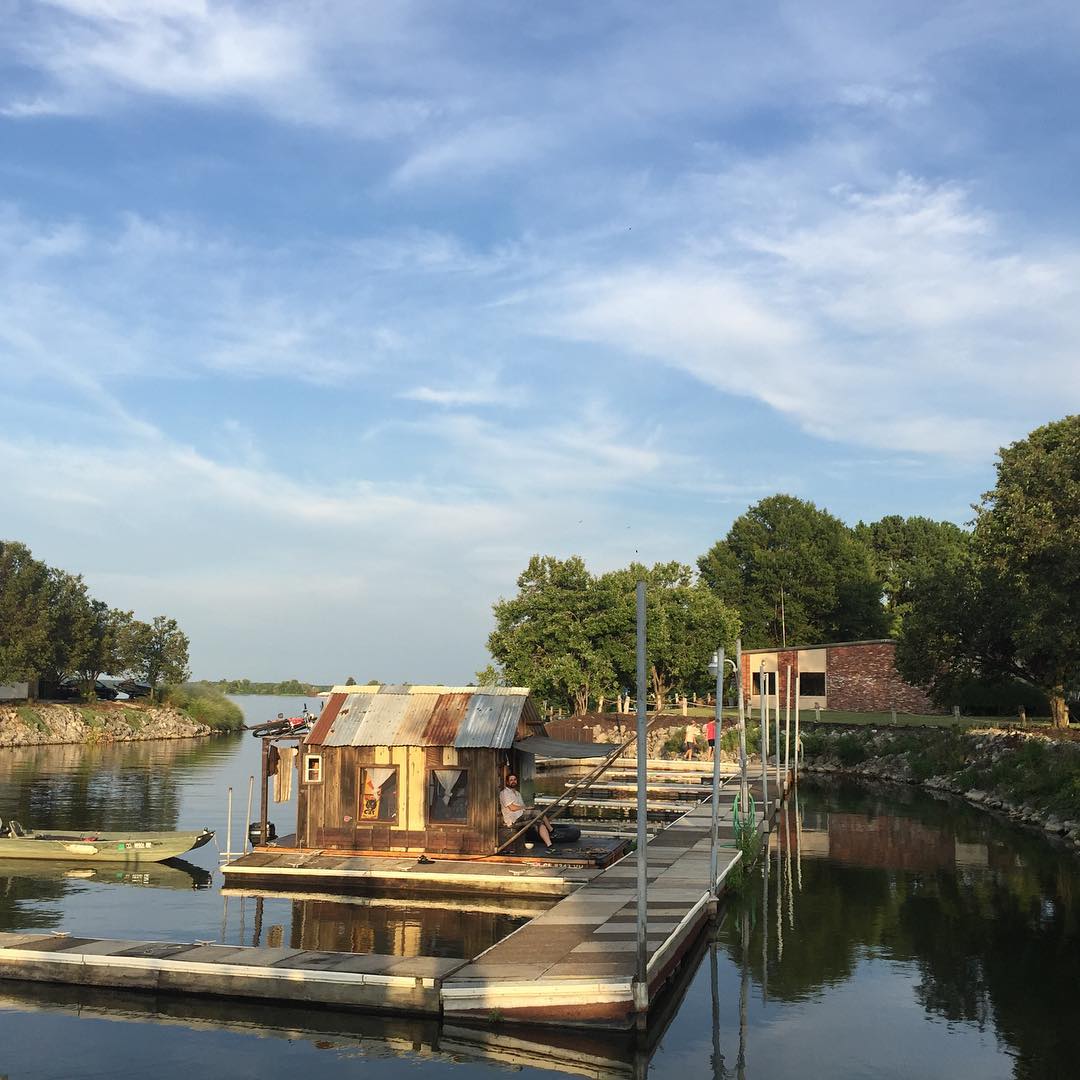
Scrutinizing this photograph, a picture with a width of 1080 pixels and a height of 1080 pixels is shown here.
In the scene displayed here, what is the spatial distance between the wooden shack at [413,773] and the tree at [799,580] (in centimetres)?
7654

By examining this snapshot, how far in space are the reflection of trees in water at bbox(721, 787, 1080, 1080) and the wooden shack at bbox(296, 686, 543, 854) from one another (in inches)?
275

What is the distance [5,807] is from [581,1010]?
123 feet

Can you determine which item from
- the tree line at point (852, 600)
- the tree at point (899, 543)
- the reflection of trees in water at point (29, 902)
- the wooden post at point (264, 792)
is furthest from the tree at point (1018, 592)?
the tree at point (899, 543)

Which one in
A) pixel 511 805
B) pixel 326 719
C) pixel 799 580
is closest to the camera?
pixel 511 805

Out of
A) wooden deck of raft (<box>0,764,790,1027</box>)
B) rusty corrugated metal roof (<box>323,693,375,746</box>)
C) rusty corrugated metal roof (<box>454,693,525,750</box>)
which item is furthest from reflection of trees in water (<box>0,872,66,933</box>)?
rusty corrugated metal roof (<box>454,693,525,750</box>)

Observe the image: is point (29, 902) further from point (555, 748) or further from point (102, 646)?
point (102, 646)

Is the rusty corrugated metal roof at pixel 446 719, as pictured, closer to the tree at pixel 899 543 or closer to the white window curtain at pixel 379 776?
the white window curtain at pixel 379 776

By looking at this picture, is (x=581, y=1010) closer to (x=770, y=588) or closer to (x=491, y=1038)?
(x=491, y=1038)

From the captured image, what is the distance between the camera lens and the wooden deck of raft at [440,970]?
15.9 meters

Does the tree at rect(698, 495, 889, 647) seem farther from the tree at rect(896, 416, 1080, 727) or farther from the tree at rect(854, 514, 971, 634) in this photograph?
the tree at rect(896, 416, 1080, 727)

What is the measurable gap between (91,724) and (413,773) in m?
77.8

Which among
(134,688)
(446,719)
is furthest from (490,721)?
(134,688)

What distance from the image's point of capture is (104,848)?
104 feet

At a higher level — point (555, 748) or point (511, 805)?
point (555, 748)
